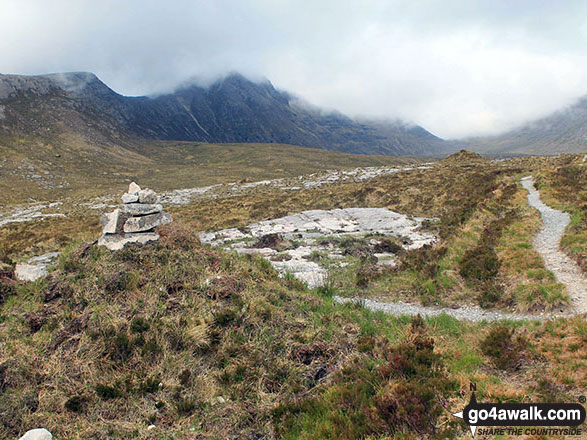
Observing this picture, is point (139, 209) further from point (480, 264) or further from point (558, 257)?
point (558, 257)

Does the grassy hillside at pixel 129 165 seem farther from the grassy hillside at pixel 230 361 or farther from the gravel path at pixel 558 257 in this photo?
the grassy hillside at pixel 230 361

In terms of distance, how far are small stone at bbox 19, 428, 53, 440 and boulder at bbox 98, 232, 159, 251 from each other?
634cm

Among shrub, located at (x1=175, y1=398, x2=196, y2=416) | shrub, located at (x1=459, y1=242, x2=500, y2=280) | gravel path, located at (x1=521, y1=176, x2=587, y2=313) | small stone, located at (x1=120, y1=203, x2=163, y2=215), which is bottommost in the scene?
shrub, located at (x1=175, y1=398, x2=196, y2=416)

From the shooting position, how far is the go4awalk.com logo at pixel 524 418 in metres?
4.74

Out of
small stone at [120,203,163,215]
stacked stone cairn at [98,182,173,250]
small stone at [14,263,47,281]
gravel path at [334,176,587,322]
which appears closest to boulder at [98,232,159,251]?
stacked stone cairn at [98,182,173,250]

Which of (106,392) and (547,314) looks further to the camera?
(547,314)

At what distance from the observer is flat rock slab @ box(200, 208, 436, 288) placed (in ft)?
54.9

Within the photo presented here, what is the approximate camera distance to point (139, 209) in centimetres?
1234

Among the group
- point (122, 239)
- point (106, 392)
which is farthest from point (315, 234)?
point (106, 392)

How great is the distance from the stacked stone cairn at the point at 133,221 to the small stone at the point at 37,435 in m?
6.23

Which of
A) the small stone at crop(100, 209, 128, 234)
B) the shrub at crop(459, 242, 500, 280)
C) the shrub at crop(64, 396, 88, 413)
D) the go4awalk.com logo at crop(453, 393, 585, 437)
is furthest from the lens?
the shrub at crop(459, 242, 500, 280)

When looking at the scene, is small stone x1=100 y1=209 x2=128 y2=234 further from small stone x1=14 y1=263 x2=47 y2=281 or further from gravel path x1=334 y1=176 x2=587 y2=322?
gravel path x1=334 y1=176 x2=587 y2=322

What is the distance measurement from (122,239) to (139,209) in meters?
1.44

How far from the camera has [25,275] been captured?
1117 centimetres
